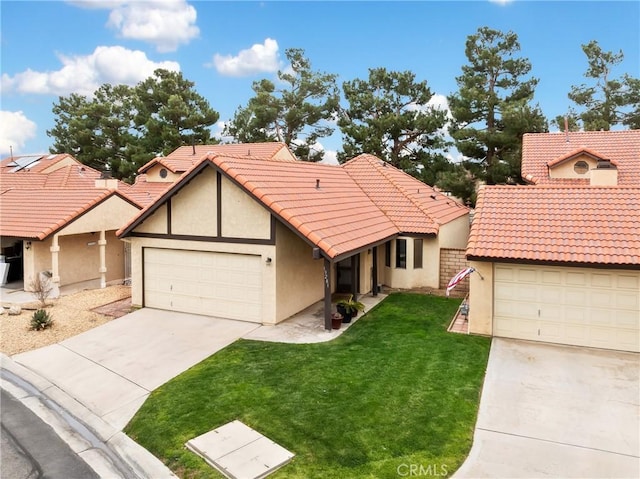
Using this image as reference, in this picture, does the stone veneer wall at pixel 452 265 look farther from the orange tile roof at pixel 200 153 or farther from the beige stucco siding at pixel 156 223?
the orange tile roof at pixel 200 153

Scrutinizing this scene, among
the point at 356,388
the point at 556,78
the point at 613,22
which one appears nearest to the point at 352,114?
the point at 556,78

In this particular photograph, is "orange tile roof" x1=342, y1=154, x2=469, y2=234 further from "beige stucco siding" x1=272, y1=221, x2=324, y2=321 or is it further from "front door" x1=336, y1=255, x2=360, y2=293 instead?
"beige stucco siding" x1=272, y1=221, x2=324, y2=321

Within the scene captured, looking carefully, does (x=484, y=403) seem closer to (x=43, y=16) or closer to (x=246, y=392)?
(x=246, y=392)

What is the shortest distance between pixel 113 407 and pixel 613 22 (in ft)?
102

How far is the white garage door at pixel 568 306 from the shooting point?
12.3 metres

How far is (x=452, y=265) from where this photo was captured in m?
19.5

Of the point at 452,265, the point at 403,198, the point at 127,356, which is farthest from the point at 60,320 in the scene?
the point at 452,265

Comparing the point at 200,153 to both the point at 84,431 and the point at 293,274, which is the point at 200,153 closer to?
the point at 293,274

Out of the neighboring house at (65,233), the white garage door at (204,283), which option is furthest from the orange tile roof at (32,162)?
the white garage door at (204,283)

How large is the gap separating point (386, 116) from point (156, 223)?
82.0ft

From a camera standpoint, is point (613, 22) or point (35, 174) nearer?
point (613, 22)

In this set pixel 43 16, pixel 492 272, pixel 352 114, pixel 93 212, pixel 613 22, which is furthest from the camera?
pixel 352 114

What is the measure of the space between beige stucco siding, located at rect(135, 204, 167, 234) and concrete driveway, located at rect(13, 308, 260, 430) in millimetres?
2838

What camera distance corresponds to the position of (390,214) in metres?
20.4
